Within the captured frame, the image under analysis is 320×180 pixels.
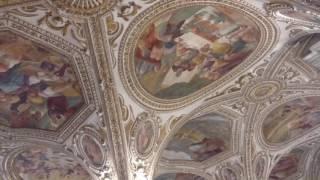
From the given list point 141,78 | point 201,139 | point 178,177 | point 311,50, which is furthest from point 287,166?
point 141,78

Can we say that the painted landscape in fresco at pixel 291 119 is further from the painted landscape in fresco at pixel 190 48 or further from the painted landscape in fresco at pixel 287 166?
the painted landscape in fresco at pixel 190 48

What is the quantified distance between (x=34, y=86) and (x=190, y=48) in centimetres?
387

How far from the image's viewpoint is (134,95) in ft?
39.1

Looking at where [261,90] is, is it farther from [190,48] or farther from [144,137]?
[144,137]

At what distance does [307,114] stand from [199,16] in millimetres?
6555

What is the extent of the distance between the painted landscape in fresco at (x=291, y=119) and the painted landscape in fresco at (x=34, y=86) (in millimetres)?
6483

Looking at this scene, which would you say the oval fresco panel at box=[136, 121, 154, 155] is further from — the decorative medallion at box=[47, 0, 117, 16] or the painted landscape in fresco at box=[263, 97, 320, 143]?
the painted landscape in fresco at box=[263, 97, 320, 143]

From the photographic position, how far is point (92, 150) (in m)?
12.2

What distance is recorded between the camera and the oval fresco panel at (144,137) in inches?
480

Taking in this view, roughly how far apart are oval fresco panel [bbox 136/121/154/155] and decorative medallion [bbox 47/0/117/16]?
11.7 ft

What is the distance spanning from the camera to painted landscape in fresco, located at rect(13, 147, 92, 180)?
1402 cm

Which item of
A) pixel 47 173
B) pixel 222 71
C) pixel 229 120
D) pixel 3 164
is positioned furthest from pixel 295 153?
pixel 3 164

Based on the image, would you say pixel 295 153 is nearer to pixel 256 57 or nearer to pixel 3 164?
pixel 256 57

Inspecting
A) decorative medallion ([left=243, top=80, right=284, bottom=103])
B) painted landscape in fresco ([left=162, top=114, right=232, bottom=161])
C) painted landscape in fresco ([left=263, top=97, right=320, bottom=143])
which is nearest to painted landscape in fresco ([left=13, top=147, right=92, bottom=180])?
painted landscape in fresco ([left=162, top=114, right=232, bottom=161])
